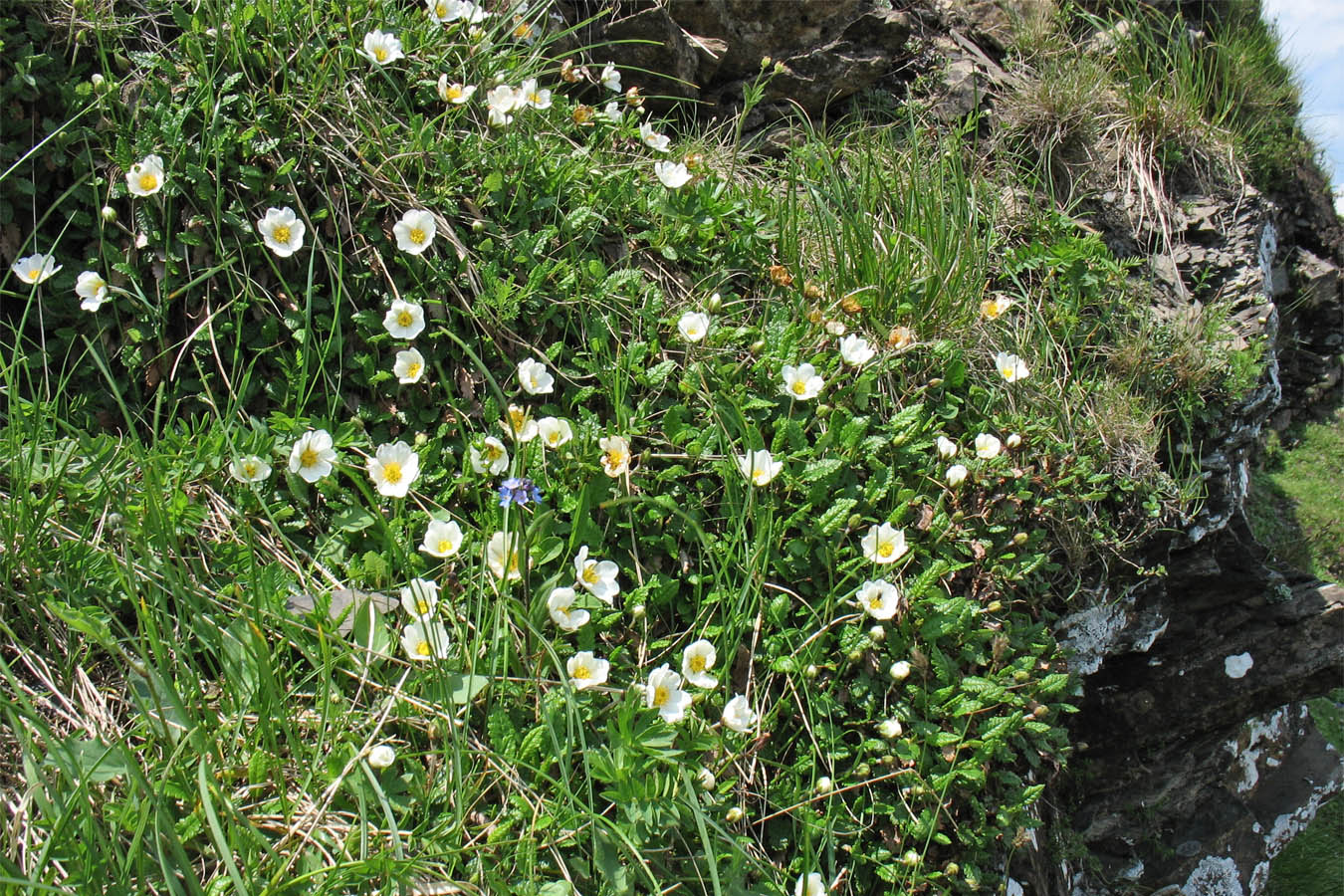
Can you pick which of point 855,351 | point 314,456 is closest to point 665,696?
point 314,456

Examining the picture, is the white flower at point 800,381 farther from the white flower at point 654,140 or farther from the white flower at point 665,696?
the white flower at point 654,140

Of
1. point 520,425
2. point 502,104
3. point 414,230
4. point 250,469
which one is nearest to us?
point 250,469

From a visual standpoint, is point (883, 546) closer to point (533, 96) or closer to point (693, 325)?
point (693, 325)

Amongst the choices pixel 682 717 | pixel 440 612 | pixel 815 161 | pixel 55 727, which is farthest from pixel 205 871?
pixel 815 161

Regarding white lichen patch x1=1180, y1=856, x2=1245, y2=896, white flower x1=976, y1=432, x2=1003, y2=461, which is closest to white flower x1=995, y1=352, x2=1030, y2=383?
white flower x1=976, y1=432, x2=1003, y2=461

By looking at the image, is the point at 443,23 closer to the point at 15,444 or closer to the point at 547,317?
the point at 547,317
